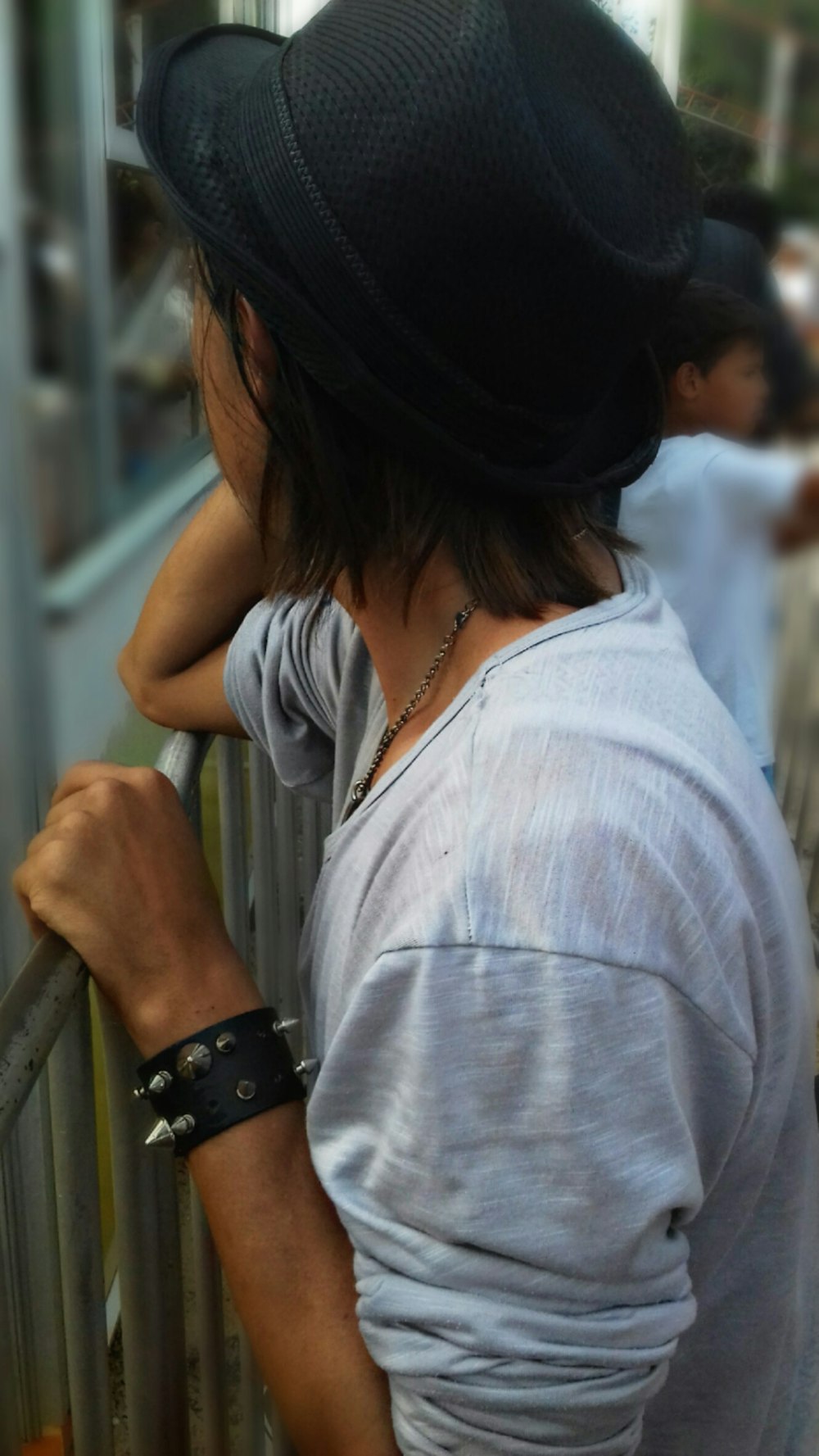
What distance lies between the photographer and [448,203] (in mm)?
526

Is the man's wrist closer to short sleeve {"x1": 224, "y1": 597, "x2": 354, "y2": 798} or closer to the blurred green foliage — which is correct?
short sleeve {"x1": 224, "y1": 597, "x2": 354, "y2": 798}

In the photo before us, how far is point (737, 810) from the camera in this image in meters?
0.59

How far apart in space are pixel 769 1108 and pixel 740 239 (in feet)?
4.15

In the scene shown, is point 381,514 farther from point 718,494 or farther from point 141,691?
point 718,494

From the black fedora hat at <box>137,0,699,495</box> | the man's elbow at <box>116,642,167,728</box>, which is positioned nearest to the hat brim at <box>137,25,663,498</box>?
the black fedora hat at <box>137,0,699,495</box>

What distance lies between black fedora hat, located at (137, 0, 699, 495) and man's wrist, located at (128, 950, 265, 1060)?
0.30 meters

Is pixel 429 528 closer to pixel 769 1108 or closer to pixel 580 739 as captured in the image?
pixel 580 739

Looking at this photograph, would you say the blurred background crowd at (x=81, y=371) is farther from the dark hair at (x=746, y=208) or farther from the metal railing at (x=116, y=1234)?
the dark hair at (x=746, y=208)

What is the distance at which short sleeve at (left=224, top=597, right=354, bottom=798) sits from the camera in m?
0.92

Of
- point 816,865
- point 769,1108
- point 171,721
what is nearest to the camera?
point 769,1108

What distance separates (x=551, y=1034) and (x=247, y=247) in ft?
1.28

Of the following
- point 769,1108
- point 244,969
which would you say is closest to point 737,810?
point 769,1108

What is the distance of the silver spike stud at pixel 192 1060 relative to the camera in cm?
62

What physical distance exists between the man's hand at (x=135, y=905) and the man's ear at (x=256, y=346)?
9.6 inches
